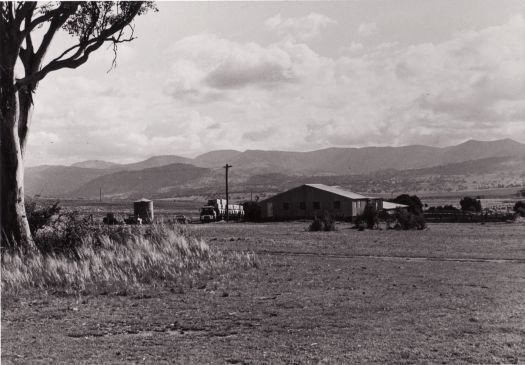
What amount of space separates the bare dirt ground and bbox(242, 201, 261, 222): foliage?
5178 cm

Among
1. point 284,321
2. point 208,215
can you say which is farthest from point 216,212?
point 284,321

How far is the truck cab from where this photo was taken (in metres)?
65.0

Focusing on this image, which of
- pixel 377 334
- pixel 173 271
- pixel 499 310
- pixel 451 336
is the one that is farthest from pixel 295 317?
pixel 173 271

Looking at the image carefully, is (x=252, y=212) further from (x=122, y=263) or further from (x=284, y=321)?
(x=284, y=321)

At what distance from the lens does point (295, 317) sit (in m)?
8.90

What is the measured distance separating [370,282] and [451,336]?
209 inches

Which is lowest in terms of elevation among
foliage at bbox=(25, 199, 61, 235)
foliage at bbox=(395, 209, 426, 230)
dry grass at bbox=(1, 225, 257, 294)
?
foliage at bbox=(395, 209, 426, 230)

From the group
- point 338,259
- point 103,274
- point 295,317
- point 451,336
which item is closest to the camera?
point 451,336

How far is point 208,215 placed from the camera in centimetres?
6612

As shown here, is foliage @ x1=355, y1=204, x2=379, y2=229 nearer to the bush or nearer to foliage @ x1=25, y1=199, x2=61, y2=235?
foliage @ x1=25, y1=199, x2=61, y2=235

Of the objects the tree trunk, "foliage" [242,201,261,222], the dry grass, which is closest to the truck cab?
"foliage" [242,201,261,222]

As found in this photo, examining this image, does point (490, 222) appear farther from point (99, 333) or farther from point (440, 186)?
point (440, 186)

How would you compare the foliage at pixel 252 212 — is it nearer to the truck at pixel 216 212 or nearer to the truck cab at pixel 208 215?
the truck at pixel 216 212

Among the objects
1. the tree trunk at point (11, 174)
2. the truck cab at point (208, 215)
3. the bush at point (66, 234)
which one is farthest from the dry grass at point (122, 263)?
the truck cab at point (208, 215)
